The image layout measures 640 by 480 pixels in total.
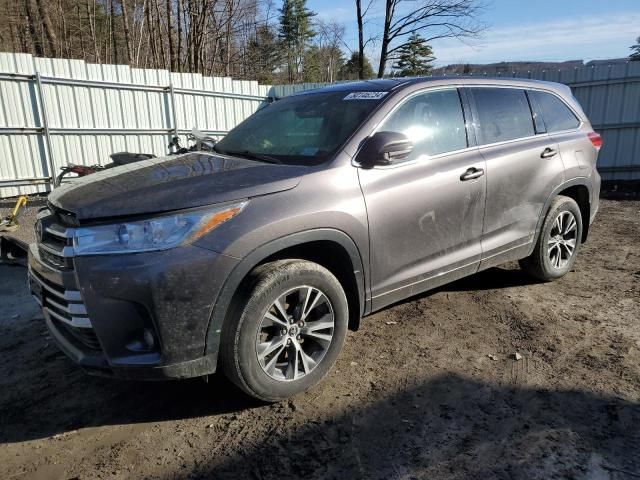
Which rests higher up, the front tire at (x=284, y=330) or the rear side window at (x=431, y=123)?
the rear side window at (x=431, y=123)

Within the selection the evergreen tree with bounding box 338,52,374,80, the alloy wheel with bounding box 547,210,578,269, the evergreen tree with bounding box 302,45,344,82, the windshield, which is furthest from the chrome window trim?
the evergreen tree with bounding box 302,45,344,82

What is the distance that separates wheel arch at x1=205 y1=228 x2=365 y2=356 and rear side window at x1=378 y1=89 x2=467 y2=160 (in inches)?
34.6

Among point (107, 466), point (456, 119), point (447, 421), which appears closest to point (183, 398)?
point (107, 466)

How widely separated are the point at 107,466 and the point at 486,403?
212cm

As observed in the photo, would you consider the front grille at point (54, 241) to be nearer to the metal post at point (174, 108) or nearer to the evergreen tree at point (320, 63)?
the metal post at point (174, 108)

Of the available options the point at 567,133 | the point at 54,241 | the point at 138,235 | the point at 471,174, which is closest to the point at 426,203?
the point at 471,174

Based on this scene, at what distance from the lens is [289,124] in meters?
3.68

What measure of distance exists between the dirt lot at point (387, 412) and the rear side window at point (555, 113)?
183 cm

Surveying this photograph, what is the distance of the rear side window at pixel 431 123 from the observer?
3414 mm

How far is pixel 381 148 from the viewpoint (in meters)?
3.03

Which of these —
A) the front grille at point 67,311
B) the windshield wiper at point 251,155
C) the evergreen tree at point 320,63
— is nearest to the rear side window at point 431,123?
the windshield wiper at point 251,155

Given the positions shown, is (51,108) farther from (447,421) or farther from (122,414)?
(447,421)

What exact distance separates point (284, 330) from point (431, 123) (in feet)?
6.39

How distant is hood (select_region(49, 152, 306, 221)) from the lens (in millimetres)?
2430
